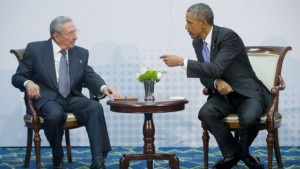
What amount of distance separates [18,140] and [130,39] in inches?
64.2

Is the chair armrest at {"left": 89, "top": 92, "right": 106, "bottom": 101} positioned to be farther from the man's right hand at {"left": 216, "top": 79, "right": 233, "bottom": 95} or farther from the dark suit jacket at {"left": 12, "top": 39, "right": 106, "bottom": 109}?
the man's right hand at {"left": 216, "top": 79, "right": 233, "bottom": 95}

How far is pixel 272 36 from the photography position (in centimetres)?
594

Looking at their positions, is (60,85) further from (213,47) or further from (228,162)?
(228,162)

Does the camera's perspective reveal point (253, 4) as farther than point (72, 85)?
Yes

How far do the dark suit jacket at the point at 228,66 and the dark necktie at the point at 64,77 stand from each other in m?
1.07

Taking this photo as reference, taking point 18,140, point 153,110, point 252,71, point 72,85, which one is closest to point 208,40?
point 252,71

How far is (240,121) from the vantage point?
4449 millimetres

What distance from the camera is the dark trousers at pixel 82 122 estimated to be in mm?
4570

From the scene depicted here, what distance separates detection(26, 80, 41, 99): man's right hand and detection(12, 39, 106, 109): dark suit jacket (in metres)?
0.16

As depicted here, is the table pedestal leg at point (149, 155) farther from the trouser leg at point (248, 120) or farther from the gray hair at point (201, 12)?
the gray hair at point (201, 12)

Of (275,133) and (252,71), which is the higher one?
(252,71)

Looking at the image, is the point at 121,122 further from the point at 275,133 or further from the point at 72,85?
the point at 275,133

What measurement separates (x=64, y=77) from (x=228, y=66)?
4.56ft

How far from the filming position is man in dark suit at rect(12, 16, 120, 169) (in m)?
4.60
